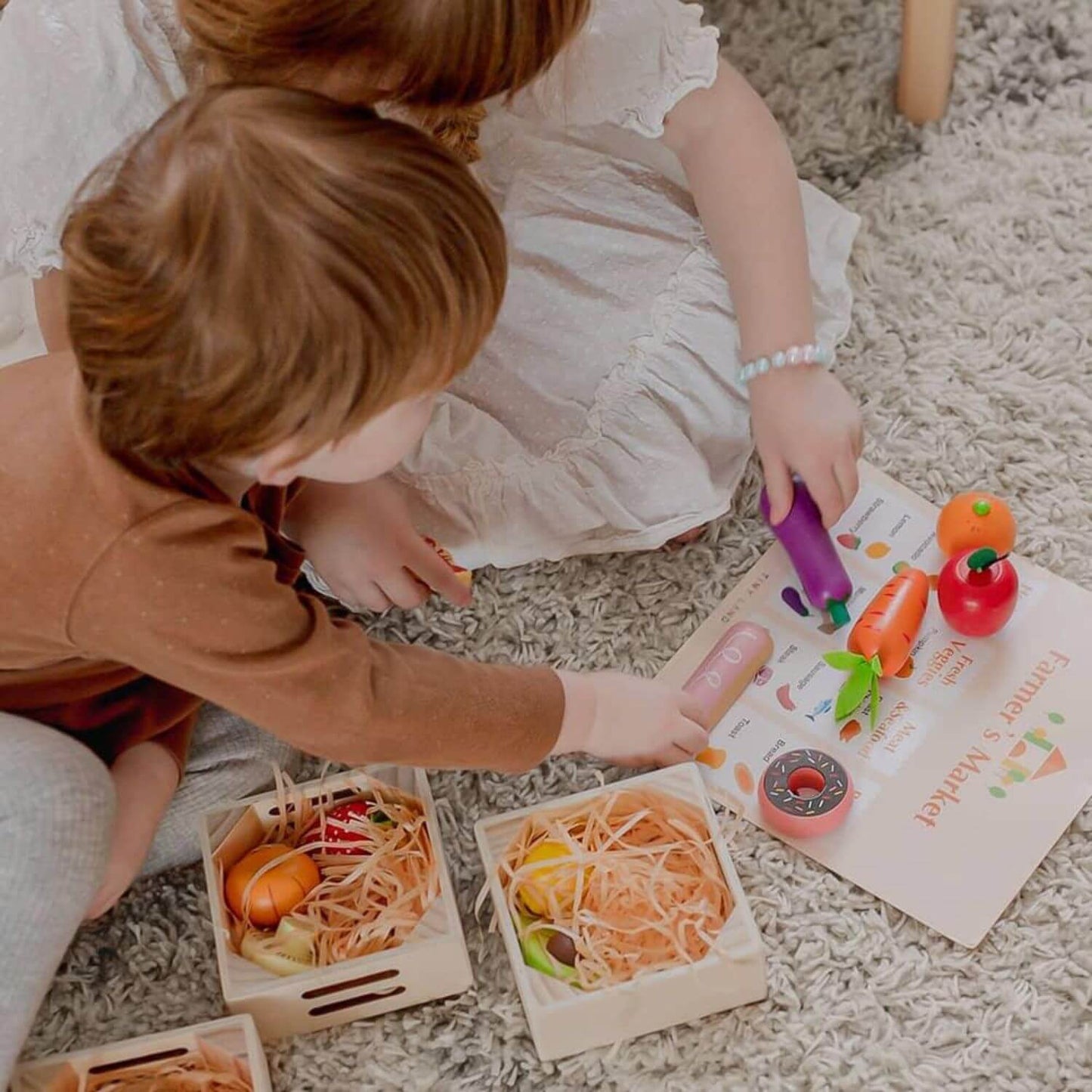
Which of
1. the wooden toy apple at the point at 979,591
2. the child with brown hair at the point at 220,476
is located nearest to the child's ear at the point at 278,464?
the child with brown hair at the point at 220,476

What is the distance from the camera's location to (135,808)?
36.9 inches

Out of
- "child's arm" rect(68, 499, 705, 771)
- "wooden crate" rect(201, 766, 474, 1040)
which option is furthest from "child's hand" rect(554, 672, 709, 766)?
"wooden crate" rect(201, 766, 474, 1040)

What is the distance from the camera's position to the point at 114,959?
99 centimetres

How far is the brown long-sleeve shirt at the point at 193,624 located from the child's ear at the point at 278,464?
3cm

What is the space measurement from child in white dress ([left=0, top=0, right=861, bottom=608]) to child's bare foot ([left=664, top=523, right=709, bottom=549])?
3 cm

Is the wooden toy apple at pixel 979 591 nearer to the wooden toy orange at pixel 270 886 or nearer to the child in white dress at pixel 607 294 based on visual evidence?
the child in white dress at pixel 607 294

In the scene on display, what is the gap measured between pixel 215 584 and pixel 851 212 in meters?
0.67

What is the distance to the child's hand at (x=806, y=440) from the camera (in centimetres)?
101

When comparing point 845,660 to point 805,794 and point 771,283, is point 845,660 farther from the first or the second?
point 771,283

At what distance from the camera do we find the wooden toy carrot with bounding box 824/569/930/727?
0.98 m

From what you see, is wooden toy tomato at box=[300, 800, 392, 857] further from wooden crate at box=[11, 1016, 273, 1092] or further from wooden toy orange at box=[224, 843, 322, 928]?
wooden crate at box=[11, 1016, 273, 1092]

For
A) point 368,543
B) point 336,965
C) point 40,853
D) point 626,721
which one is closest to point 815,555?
point 626,721

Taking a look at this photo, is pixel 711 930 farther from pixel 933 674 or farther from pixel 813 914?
pixel 933 674

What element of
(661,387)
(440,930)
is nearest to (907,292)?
(661,387)
